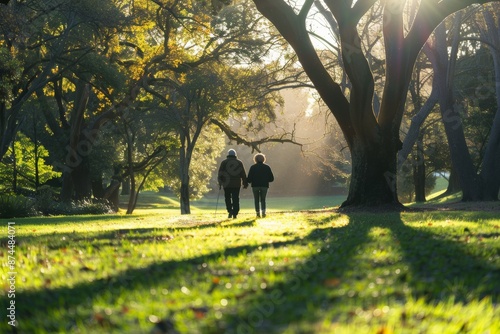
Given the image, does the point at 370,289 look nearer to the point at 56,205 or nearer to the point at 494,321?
the point at 494,321

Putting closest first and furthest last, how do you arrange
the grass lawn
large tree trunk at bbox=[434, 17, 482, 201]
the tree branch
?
the grass lawn
large tree trunk at bbox=[434, 17, 482, 201]
the tree branch

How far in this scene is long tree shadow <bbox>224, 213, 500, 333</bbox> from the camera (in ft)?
15.2

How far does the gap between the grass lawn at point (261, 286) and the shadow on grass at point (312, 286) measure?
0.01 meters

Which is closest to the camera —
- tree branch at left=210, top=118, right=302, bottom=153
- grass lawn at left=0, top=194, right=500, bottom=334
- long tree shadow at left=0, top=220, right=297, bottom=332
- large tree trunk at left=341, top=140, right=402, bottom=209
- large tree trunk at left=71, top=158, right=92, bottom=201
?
grass lawn at left=0, top=194, right=500, bottom=334

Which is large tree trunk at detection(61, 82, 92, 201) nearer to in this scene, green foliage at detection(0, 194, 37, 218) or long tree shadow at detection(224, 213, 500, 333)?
green foliage at detection(0, 194, 37, 218)

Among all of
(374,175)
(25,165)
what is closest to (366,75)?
A: (374,175)

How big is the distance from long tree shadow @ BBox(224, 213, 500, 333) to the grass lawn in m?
0.01

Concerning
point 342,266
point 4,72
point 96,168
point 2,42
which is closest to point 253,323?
point 342,266

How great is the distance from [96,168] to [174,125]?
24.6ft

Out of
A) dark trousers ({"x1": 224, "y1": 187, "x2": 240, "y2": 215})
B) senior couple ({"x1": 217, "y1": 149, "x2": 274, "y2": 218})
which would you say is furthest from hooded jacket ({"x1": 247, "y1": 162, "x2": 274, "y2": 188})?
dark trousers ({"x1": 224, "y1": 187, "x2": 240, "y2": 215})

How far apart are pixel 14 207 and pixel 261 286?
72.9 ft

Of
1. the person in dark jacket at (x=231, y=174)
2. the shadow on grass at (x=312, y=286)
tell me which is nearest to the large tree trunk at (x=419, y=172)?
the person in dark jacket at (x=231, y=174)

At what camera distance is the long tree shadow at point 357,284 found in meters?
4.62

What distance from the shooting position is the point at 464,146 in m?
27.9
